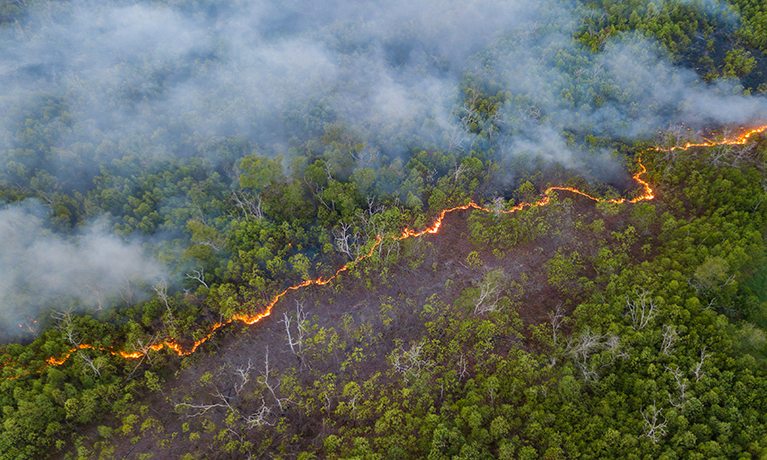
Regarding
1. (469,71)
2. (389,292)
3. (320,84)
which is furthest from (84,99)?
(469,71)

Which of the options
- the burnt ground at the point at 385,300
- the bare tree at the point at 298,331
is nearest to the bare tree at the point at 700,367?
the burnt ground at the point at 385,300

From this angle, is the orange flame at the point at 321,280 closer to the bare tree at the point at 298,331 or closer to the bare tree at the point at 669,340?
the bare tree at the point at 298,331

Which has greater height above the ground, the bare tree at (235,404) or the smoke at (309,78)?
the smoke at (309,78)

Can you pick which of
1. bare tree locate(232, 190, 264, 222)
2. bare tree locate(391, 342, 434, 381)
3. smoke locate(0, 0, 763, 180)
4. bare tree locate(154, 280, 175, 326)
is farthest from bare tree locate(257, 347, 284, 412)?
smoke locate(0, 0, 763, 180)

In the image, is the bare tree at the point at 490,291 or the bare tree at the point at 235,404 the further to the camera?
the bare tree at the point at 490,291

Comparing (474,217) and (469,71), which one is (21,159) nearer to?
(474,217)

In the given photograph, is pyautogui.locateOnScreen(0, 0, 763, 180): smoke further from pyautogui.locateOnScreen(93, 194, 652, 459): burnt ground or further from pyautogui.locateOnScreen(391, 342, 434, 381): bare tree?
pyautogui.locateOnScreen(391, 342, 434, 381): bare tree

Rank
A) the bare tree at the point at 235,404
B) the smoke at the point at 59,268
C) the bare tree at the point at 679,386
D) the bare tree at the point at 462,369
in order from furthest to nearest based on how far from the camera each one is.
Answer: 1. the smoke at the point at 59,268
2. the bare tree at the point at 462,369
3. the bare tree at the point at 235,404
4. the bare tree at the point at 679,386
